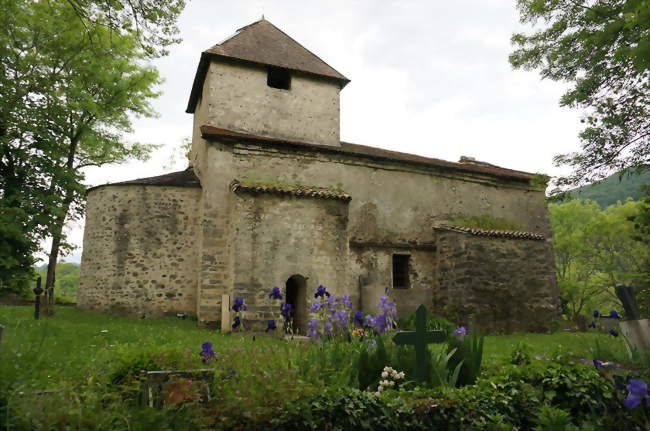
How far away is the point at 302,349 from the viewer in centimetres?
603

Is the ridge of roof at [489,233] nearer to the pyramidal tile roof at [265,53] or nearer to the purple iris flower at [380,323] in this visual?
the pyramidal tile roof at [265,53]

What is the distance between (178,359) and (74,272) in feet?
245

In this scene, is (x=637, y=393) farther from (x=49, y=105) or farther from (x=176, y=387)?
(x=49, y=105)

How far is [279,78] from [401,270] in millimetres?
9506

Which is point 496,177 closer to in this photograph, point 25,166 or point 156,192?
point 156,192

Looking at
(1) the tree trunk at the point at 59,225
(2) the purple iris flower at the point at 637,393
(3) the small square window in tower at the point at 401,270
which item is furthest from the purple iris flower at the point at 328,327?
(1) the tree trunk at the point at 59,225

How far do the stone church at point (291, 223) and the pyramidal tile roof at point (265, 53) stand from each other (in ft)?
0.27

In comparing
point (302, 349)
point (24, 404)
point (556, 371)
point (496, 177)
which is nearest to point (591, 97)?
point (496, 177)

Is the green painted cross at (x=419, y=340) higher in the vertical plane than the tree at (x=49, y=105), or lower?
lower

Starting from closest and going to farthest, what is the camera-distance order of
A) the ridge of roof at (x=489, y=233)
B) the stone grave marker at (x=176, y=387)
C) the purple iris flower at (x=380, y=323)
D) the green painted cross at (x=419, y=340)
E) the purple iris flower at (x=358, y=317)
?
the stone grave marker at (x=176, y=387) → the green painted cross at (x=419, y=340) → the purple iris flower at (x=380, y=323) → the purple iris flower at (x=358, y=317) → the ridge of roof at (x=489, y=233)

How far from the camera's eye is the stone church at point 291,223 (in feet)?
43.3

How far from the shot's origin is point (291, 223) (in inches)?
524

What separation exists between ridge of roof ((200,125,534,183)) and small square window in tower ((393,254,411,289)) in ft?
12.7

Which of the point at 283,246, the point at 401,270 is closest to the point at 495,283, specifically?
the point at 401,270
